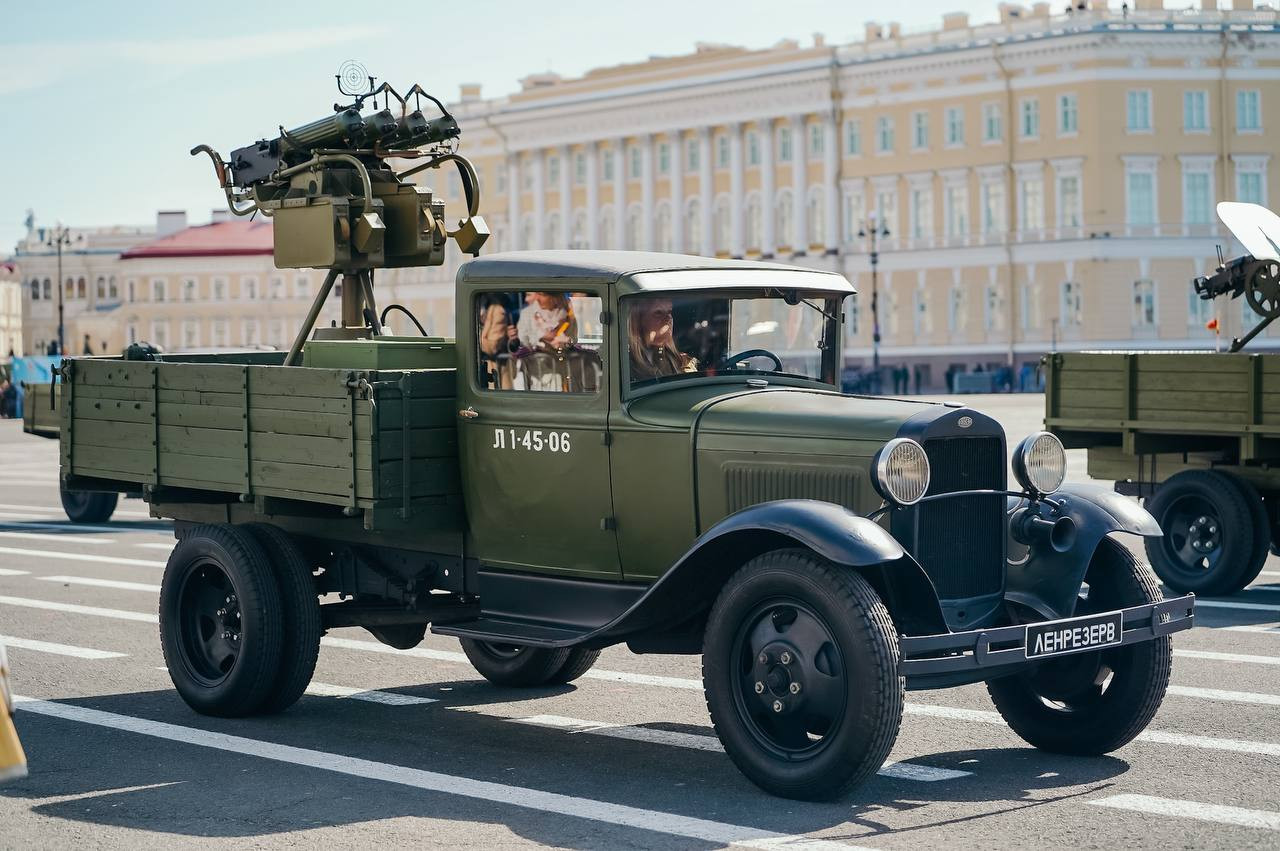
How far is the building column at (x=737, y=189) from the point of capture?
9719cm

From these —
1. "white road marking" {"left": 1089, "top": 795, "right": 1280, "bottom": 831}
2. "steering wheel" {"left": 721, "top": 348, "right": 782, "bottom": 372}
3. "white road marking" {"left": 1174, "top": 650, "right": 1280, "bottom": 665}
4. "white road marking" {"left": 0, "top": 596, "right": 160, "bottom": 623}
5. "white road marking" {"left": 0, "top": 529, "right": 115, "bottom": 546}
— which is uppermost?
"steering wheel" {"left": 721, "top": 348, "right": 782, "bottom": 372}

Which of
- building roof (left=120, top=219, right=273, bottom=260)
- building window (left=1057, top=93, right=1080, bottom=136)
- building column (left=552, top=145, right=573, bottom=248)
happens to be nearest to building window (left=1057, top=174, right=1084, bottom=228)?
building window (left=1057, top=93, right=1080, bottom=136)

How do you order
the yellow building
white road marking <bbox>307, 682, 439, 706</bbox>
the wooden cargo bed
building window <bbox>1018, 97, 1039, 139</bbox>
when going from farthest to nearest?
building window <bbox>1018, 97, 1039, 139</bbox>
the yellow building
white road marking <bbox>307, 682, 439, 706</bbox>
the wooden cargo bed

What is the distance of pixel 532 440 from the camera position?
920 cm

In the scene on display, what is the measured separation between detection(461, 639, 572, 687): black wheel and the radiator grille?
282 cm

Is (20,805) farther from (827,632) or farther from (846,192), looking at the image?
(846,192)

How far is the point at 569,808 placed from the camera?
25.2 feet

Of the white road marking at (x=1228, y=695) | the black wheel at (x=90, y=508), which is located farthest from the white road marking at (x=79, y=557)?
the white road marking at (x=1228, y=695)

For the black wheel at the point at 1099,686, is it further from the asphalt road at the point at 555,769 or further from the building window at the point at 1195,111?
the building window at the point at 1195,111

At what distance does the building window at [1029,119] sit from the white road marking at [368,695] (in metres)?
75.0

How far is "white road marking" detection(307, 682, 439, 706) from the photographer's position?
10367mm

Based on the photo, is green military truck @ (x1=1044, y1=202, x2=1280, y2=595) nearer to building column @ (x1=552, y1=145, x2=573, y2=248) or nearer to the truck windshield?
the truck windshield

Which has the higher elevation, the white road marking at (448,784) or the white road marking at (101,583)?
the white road marking at (101,583)

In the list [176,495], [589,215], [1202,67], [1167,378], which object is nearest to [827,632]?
[176,495]
